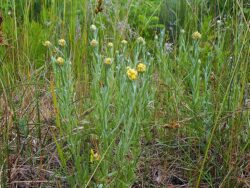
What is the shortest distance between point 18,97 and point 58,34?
68cm

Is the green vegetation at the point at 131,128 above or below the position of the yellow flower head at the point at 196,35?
below

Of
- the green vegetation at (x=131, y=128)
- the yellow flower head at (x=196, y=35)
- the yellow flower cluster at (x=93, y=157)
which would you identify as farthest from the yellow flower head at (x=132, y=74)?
the yellow flower head at (x=196, y=35)

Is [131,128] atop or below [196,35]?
below

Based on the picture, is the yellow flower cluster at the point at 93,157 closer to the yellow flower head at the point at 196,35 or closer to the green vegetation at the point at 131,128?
the green vegetation at the point at 131,128

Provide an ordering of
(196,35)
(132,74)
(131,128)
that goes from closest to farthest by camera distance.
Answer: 1. (132,74)
2. (131,128)
3. (196,35)

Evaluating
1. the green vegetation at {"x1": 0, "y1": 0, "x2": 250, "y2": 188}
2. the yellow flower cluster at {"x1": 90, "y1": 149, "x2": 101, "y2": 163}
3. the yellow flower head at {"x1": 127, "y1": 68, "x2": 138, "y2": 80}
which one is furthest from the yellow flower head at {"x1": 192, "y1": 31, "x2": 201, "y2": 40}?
the yellow flower cluster at {"x1": 90, "y1": 149, "x2": 101, "y2": 163}

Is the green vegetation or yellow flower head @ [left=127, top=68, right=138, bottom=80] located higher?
yellow flower head @ [left=127, top=68, right=138, bottom=80]

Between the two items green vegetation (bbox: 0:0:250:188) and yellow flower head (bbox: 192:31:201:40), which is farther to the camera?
yellow flower head (bbox: 192:31:201:40)

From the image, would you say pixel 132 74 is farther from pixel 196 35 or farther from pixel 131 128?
pixel 196 35

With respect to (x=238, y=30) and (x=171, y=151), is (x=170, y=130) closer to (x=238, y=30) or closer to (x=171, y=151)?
(x=171, y=151)

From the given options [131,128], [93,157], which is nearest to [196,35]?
[131,128]

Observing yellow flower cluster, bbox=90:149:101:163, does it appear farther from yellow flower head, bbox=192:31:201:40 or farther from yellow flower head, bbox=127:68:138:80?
yellow flower head, bbox=192:31:201:40

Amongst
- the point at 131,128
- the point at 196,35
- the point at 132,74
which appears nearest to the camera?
the point at 132,74

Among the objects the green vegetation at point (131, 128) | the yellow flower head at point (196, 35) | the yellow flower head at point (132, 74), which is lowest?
the green vegetation at point (131, 128)
